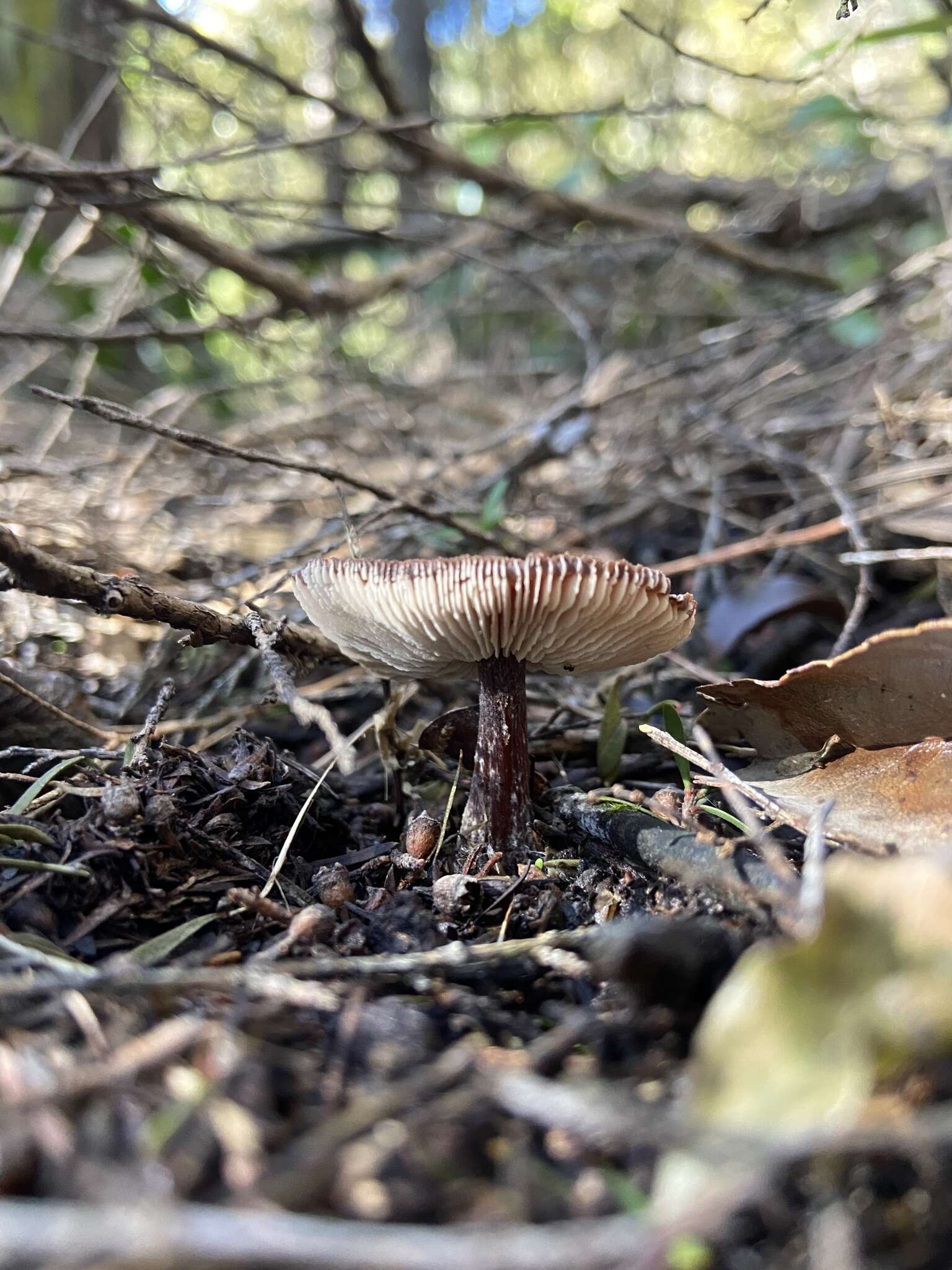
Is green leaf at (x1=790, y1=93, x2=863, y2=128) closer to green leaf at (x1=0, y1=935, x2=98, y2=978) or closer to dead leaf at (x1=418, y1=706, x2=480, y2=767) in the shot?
dead leaf at (x1=418, y1=706, x2=480, y2=767)

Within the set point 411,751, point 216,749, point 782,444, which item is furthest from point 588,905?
point 782,444

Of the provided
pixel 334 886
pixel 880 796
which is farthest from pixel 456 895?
pixel 880 796

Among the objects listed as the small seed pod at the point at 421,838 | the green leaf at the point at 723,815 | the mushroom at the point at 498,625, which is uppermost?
the mushroom at the point at 498,625

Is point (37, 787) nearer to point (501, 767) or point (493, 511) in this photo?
point (501, 767)

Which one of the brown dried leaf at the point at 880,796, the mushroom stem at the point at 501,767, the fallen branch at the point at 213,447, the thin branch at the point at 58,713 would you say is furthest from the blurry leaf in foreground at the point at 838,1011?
the thin branch at the point at 58,713

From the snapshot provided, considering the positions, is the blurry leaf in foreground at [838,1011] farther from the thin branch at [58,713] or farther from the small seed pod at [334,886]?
the thin branch at [58,713]

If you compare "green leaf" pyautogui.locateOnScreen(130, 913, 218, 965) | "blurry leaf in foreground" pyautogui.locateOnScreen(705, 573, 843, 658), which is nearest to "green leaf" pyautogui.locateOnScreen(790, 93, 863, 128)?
"blurry leaf in foreground" pyautogui.locateOnScreen(705, 573, 843, 658)
